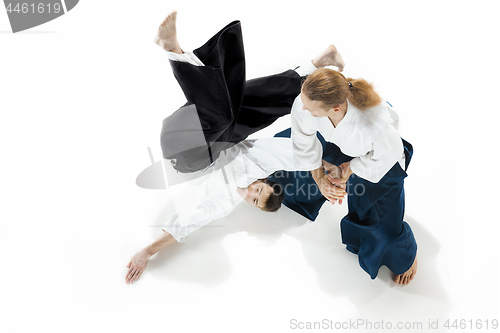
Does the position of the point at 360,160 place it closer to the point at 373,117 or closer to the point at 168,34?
the point at 373,117

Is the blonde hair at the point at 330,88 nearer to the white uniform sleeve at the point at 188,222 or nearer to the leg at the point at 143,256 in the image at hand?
the white uniform sleeve at the point at 188,222

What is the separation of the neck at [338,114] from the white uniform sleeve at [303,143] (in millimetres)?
104

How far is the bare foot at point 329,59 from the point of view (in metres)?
2.24

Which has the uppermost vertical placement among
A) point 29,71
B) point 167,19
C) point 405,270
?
point 167,19

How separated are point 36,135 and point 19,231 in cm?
59

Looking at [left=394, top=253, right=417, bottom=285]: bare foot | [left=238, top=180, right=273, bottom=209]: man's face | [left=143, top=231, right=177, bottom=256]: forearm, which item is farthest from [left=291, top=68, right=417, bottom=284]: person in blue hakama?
[left=143, top=231, right=177, bottom=256]: forearm

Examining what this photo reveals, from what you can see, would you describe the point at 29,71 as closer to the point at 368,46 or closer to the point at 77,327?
the point at 77,327

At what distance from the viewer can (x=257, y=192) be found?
2.01 m

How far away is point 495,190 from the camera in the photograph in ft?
7.14

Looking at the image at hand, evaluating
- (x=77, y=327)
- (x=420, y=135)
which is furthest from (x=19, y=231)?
(x=420, y=135)

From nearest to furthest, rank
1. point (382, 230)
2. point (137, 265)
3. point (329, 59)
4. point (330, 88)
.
→ point (330, 88) → point (382, 230) → point (137, 265) → point (329, 59)

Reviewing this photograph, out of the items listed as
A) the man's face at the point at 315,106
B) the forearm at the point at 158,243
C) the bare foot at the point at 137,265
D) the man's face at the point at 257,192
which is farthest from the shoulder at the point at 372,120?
the bare foot at the point at 137,265

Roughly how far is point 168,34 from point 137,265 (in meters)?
0.95

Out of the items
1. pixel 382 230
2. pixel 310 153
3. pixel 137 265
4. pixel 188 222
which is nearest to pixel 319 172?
pixel 310 153
